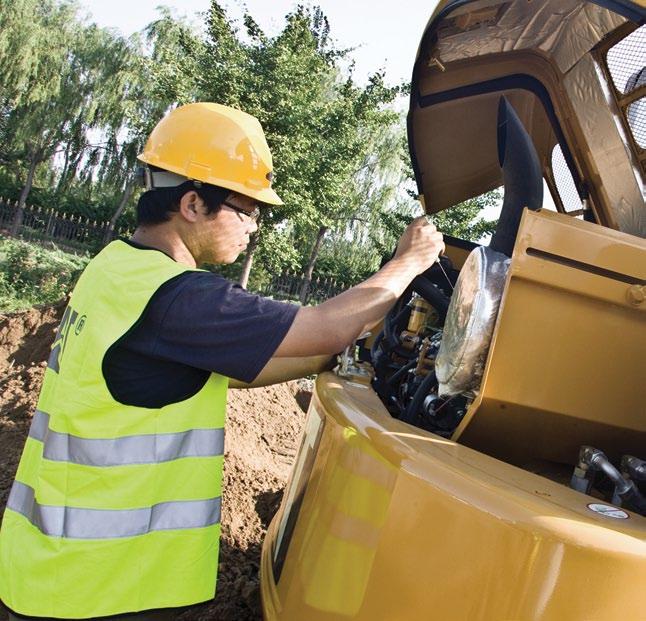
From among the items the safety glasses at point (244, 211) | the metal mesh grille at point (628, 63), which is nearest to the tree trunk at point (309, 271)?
the metal mesh grille at point (628, 63)

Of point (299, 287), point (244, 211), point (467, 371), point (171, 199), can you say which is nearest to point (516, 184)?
point (467, 371)

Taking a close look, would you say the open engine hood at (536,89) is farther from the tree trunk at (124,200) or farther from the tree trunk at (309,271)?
the tree trunk at (124,200)

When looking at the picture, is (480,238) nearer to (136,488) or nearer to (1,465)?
(1,465)

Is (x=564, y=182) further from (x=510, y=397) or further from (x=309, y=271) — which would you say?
(x=309, y=271)

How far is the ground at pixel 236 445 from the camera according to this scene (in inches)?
131

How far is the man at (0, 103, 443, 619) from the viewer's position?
5.78 ft

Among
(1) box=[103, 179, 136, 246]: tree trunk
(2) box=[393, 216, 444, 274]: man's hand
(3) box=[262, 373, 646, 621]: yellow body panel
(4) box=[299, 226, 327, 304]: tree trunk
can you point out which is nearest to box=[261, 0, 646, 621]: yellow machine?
(3) box=[262, 373, 646, 621]: yellow body panel

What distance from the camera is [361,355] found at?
11.4 feet

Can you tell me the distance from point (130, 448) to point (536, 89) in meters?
2.29

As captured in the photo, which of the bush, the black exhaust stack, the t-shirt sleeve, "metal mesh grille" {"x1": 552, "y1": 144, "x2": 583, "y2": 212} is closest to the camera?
the t-shirt sleeve

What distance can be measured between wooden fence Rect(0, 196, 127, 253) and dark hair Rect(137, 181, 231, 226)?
25.0m

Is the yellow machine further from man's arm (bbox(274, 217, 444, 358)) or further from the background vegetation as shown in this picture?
the background vegetation

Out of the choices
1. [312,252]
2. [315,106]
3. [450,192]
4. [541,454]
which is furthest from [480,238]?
[541,454]

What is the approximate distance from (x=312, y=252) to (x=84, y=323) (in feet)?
82.8
